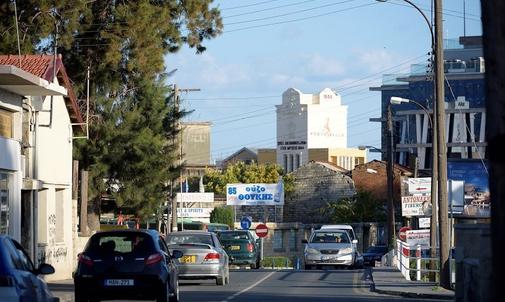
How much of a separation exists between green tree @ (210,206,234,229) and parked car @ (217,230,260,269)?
39061 mm

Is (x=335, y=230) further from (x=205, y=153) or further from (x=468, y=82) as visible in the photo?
(x=205, y=153)


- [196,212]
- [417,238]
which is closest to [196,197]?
[196,212]

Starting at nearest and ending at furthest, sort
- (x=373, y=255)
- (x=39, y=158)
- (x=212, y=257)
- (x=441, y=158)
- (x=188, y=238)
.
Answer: (x=212, y=257), (x=188, y=238), (x=441, y=158), (x=39, y=158), (x=373, y=255)

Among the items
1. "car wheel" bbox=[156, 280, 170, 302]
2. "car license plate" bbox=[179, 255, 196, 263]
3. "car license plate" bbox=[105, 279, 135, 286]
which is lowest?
"car wheel" bbox=[156, 280, 170, 302]

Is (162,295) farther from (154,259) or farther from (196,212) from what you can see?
(196,212)

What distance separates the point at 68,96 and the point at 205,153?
97990 millimetres

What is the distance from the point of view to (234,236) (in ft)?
161

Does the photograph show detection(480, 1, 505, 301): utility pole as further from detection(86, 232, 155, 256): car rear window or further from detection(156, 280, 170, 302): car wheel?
detection(86, 232, 155, 256): car rear window

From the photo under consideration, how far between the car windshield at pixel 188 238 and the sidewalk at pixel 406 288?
4823mm

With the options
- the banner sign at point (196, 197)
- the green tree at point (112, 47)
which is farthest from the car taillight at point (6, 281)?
the banner sign at point (196, 197)

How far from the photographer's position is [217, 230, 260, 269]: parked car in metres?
49.0

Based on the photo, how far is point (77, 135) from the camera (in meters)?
41.1

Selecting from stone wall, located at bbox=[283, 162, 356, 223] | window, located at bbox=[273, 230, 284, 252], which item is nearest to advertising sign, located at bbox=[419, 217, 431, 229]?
window, located at bbox=[273, 230, 284, 252]

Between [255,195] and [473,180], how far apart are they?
29283mm
